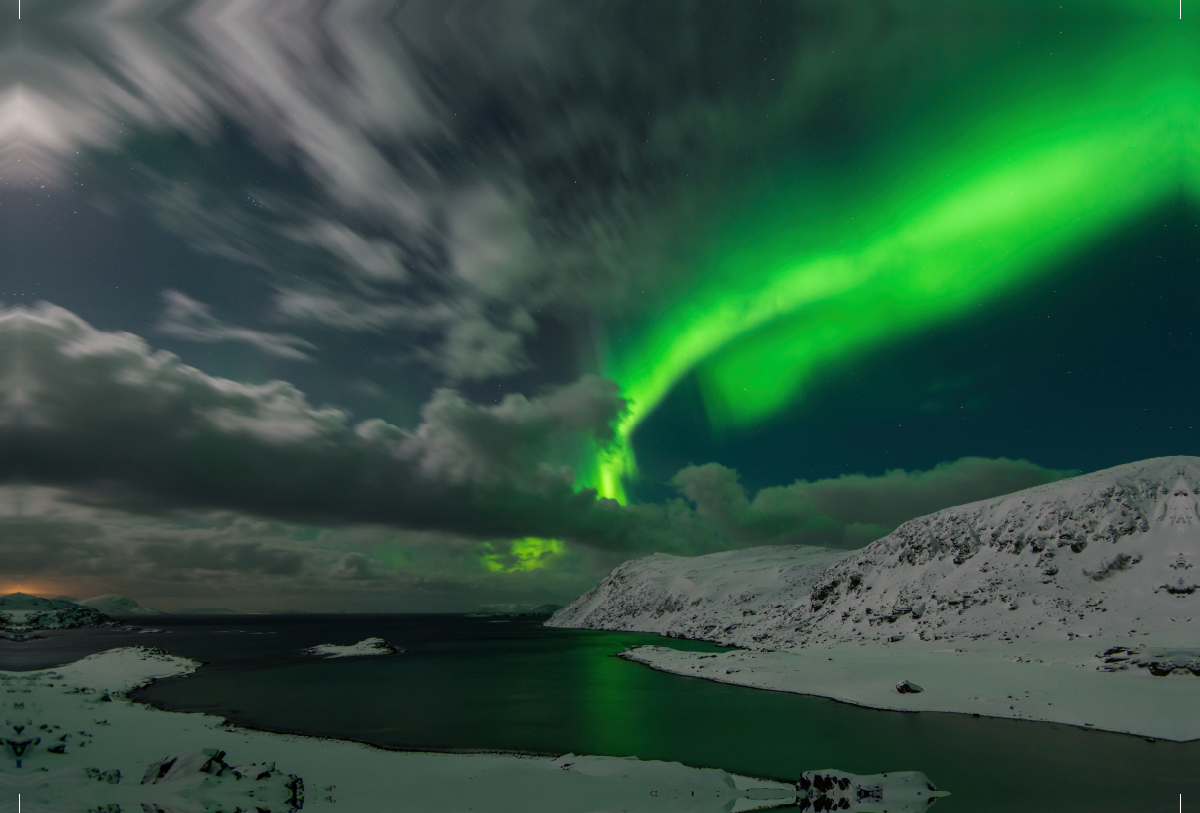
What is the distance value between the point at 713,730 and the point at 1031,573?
6028 cm

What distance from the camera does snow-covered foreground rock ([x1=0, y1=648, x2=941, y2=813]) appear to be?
16.7 metres

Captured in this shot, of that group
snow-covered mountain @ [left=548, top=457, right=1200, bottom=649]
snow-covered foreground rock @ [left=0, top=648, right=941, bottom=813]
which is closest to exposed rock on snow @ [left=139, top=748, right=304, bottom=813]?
snow-covered foreground rock @ [left=0, top=648, right=941, bottom=813]

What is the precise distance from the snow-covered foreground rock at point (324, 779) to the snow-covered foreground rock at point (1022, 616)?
2571cm

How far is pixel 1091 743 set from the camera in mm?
30062

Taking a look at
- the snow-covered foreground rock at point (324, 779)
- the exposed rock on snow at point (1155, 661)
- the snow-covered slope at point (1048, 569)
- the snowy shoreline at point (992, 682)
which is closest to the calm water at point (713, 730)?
the snowy shoreline at point (992, 682)

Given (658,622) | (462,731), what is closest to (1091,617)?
(462,731)

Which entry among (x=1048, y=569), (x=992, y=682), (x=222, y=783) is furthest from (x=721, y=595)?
(x=222, y=783)

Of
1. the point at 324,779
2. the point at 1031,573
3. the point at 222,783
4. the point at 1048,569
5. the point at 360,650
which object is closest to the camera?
the point at 222,783

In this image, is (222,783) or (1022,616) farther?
(1022,616)

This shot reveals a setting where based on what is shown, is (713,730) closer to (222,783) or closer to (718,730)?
(718,730)

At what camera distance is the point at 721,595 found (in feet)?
450

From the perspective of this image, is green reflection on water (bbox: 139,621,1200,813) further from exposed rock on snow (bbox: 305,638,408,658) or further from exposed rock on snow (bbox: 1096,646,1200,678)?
Answer: exposed rock on snow (bbox: 305,638,408,658)

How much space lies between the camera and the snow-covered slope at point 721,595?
113m

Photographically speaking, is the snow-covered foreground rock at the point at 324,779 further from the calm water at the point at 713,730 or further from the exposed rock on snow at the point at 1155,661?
the exposed rock on snow at the point at 1155,661
